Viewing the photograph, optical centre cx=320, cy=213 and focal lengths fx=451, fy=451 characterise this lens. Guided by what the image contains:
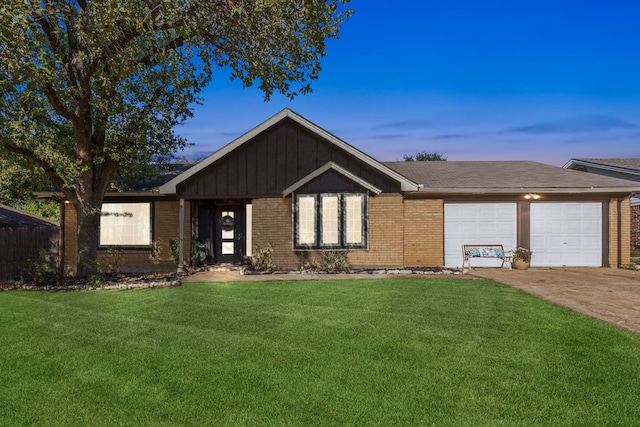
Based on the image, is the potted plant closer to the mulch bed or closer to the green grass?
the green grass

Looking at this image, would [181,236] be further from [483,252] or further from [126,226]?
[483,252]

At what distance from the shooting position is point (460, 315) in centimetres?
895

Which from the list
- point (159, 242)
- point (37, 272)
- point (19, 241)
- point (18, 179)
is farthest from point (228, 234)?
point (18, 179)

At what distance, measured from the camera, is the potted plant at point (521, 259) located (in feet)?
53.8

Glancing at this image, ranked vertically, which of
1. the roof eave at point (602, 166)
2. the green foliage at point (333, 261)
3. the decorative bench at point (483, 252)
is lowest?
the green foliage at point (333, 261)

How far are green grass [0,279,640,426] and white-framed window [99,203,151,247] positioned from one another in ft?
26.5

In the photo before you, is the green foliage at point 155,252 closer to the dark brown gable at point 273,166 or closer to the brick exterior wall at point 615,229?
the dark brown gable at point 273,166

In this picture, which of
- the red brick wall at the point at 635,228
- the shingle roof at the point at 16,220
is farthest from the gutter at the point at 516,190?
the shingle roof at the point at 16,220

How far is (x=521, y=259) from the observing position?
16453 mm

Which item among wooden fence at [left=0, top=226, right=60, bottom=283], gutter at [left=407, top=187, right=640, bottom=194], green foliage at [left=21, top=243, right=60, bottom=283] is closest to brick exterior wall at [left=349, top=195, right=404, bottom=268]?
gutter at [left=407, top=187, right=640, bottom=194]

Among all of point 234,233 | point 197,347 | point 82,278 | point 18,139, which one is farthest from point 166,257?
point 197,347

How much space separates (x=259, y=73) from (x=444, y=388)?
36.0 feet

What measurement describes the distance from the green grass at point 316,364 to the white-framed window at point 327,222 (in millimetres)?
5852

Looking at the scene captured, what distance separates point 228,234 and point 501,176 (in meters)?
11.5
